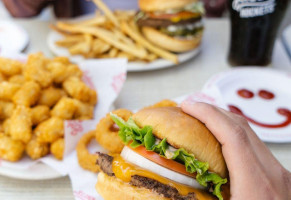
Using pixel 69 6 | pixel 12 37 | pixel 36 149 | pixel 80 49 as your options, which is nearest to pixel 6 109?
pixel 36 149

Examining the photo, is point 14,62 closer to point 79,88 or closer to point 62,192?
point 79,88

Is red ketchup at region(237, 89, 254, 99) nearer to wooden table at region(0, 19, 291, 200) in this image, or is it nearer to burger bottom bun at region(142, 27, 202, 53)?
wooden table at region(0, 19, 291, 200)

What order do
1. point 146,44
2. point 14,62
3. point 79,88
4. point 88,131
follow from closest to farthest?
point 88,131
point 79,88
point 14,62
point 146,44

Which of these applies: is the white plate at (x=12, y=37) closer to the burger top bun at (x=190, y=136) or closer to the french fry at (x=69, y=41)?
the french fry at (x=69, y=41)

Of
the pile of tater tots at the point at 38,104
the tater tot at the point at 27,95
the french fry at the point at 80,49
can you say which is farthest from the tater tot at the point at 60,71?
the french fry at the point at 80,49

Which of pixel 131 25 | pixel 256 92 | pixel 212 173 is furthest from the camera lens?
pixel 131 25

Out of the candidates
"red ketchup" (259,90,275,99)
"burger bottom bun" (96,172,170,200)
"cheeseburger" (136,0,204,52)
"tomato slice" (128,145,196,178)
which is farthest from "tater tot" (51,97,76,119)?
"red ketchup" (259,90,275,99)

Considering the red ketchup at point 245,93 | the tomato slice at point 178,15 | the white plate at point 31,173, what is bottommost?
the red ketchup at point 245,93

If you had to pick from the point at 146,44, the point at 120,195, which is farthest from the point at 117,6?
the point at 120,195
